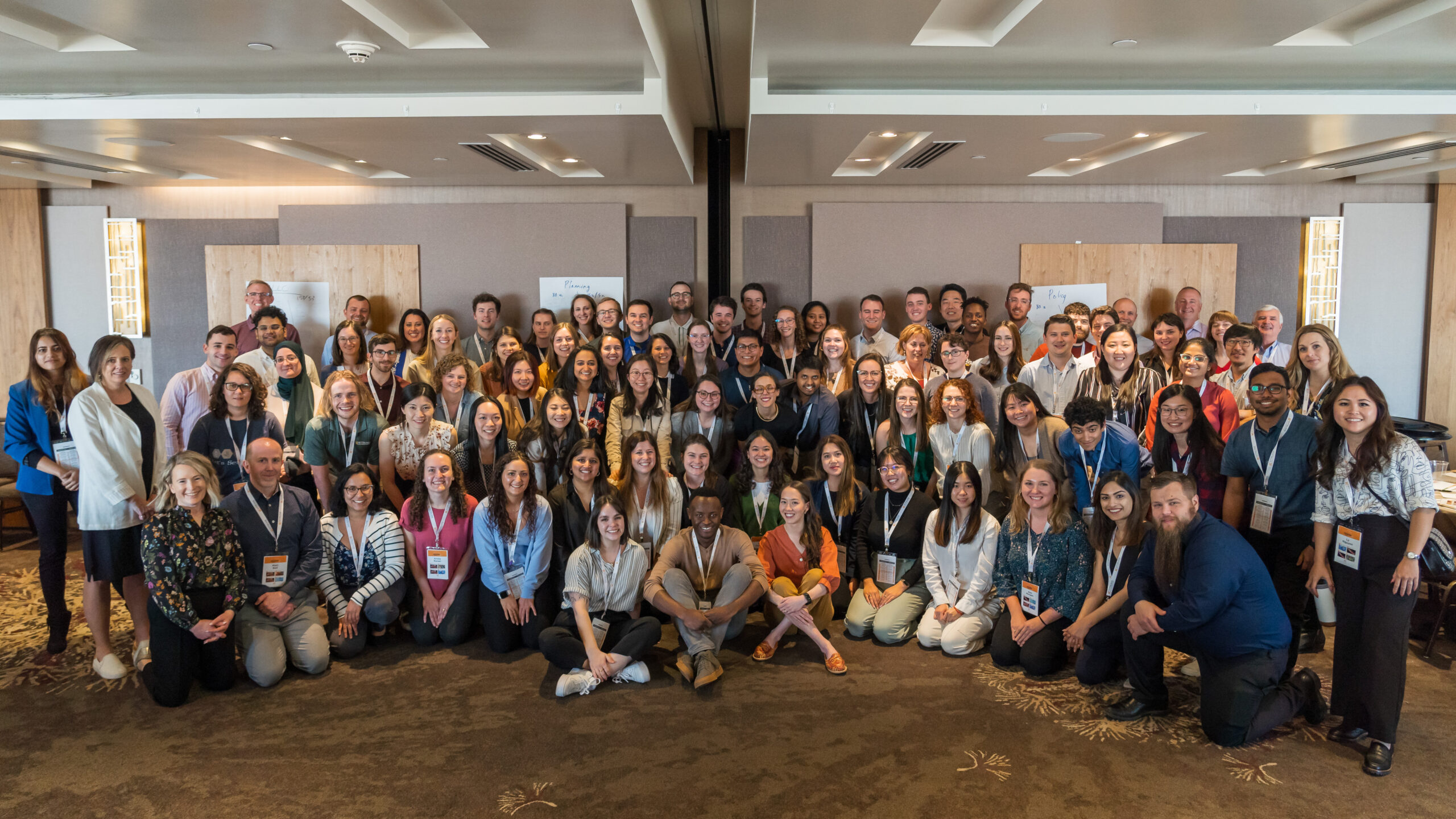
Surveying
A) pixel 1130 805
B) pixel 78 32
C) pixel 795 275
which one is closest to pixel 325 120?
pixel 78 32

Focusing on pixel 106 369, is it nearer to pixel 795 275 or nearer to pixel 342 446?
pixel 342 446

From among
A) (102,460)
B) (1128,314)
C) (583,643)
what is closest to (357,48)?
(102,460)

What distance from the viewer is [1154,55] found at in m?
4.21

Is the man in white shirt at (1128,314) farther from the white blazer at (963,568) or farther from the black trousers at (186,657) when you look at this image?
the black trousers at (186,657)

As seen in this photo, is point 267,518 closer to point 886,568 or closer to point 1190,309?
point 886,568

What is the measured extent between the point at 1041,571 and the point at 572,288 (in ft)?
16.8

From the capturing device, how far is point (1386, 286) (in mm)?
7926

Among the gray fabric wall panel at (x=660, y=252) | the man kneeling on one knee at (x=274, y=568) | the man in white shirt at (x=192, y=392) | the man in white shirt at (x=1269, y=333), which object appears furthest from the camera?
the gray fabric wall panel at (x=660, y=252)

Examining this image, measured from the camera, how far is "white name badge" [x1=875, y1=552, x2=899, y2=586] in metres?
4.50

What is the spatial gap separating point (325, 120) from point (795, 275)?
4.30 m

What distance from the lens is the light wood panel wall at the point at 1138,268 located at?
7645 mm

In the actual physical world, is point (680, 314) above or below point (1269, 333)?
above

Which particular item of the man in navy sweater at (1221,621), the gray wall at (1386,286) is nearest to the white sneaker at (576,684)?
the man in navy sweater at (1221,621)

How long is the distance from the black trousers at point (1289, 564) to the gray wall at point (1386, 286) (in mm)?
5578
